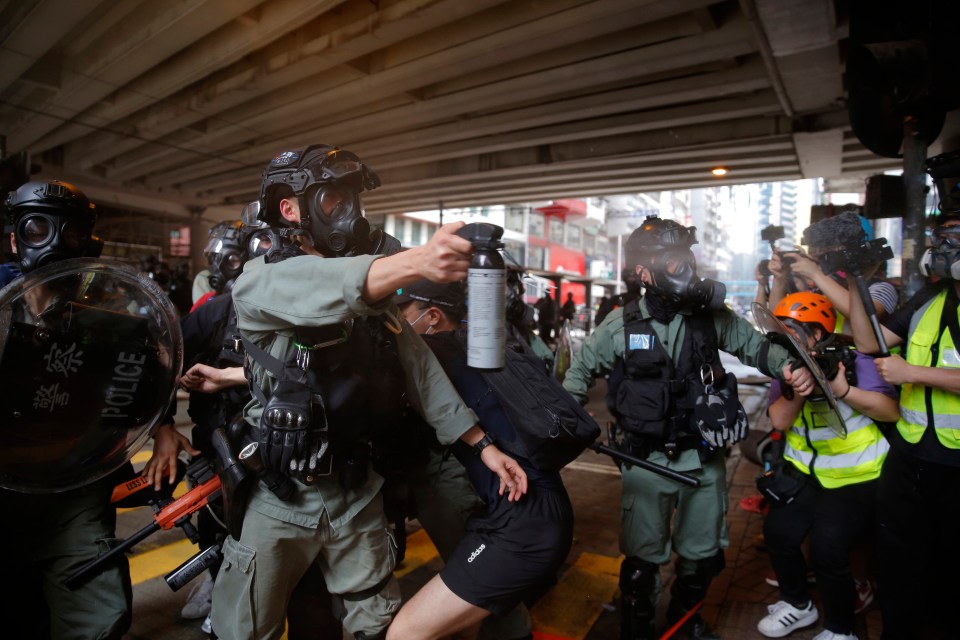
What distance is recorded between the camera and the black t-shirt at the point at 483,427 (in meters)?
2.07

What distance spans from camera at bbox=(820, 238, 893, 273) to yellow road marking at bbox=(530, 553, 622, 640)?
90.9 inches

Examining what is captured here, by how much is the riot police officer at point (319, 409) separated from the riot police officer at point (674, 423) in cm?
123

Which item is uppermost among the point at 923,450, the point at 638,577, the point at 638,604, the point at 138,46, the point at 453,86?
the point at 138,46

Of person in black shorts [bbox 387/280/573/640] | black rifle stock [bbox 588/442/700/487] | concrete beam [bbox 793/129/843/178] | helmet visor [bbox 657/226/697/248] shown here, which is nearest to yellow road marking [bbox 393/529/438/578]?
black rifle stock [bbox 588/442/700/487]

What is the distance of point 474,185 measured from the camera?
14.1m

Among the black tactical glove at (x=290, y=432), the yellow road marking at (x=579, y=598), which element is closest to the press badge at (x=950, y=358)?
the yellow road marking at (x=579, y=598)

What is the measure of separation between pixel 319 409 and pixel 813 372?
204 cm

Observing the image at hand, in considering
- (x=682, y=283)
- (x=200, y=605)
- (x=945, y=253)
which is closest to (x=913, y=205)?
(x=945, y=253)

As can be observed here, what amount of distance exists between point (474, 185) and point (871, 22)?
10.5m

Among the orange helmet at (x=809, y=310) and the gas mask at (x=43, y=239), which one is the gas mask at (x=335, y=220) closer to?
the gas mask at (x=43, y=239)

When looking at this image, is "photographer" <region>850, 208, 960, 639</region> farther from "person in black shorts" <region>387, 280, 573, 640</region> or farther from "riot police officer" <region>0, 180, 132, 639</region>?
"riot police officer" <region>0, 180, 132, 639</region>

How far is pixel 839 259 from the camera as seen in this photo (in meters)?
3.04

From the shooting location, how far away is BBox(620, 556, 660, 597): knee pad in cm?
281

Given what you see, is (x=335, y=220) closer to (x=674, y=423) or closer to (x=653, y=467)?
(x=653, y=467)
